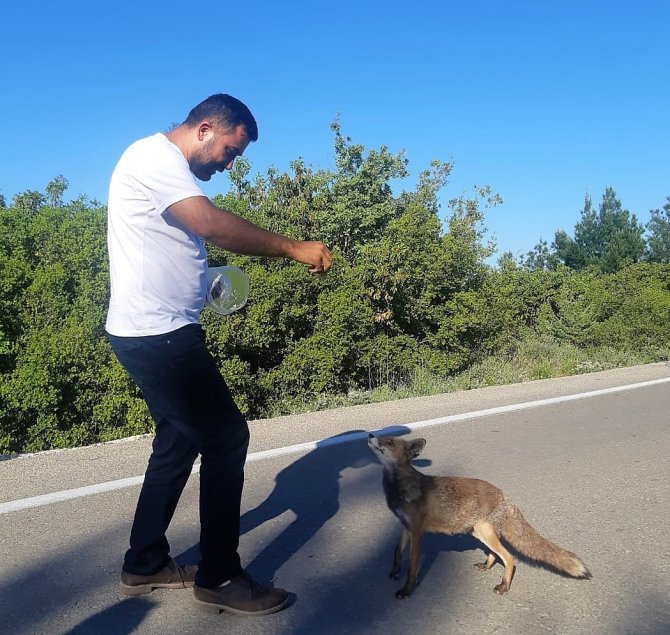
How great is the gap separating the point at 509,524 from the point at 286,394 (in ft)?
24.9

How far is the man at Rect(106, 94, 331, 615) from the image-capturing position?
114 inches

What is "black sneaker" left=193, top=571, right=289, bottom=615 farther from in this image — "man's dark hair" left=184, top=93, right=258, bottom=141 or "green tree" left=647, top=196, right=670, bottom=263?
"green tree" left=647, top=196, right=670, bottom=263

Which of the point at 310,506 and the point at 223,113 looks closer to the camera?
the point at 223,113

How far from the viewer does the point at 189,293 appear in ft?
10.00

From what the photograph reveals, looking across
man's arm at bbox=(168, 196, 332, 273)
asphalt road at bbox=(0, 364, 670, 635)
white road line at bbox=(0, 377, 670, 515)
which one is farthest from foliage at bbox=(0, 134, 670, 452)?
man's arm at bbox=(168, 196, 332, 273)

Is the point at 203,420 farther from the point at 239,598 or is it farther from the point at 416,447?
the point at 416,447

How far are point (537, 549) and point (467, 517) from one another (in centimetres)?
36

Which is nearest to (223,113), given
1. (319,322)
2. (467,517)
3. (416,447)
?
(416,447)

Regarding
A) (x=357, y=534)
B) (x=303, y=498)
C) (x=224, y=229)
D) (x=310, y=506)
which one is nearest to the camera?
(x=224, y=229)

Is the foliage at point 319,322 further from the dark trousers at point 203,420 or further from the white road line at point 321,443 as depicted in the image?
the dark trousers at point 203,420

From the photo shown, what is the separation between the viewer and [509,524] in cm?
346

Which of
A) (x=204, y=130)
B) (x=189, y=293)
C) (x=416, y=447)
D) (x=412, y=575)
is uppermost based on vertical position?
(x=204, y=130)

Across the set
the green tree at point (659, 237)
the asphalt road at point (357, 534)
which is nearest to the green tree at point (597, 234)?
the green tree at point (659, 237)

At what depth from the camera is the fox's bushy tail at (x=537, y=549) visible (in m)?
3.42
